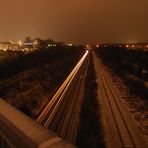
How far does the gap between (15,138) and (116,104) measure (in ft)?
50.6

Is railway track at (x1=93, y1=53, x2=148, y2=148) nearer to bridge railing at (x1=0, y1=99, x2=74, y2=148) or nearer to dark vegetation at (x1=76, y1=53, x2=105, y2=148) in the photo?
dark vegetation at (x1=76, y1=53, x2=105, y2=148)

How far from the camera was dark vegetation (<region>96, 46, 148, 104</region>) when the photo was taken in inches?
958

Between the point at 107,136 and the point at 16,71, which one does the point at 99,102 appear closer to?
the point at 107,136

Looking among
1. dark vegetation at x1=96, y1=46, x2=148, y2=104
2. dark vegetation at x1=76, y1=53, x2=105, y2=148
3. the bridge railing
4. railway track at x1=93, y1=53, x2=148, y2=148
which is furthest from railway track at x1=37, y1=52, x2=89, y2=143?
the bridge railing

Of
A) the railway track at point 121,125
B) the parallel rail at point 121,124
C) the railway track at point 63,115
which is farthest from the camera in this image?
the railway track at point 63,115

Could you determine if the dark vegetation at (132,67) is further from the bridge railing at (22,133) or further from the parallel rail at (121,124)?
the bridge railing at (22,133)

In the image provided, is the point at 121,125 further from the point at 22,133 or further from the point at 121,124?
the point at 22,133

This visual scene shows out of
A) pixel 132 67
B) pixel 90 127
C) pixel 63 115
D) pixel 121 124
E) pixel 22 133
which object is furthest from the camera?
pixel 132 67

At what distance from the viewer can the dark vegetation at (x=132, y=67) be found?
24334 millimetres

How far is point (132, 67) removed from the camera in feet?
142

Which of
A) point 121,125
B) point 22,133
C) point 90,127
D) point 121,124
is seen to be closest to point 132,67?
point 121,124

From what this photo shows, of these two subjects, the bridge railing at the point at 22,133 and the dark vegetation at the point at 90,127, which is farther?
the dark vegetation at the point at 90,127

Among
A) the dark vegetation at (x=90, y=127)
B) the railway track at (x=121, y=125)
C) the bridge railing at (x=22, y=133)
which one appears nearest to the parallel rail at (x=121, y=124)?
the railway track at (x=121, y=125)

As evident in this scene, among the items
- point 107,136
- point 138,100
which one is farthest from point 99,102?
point 107,136
